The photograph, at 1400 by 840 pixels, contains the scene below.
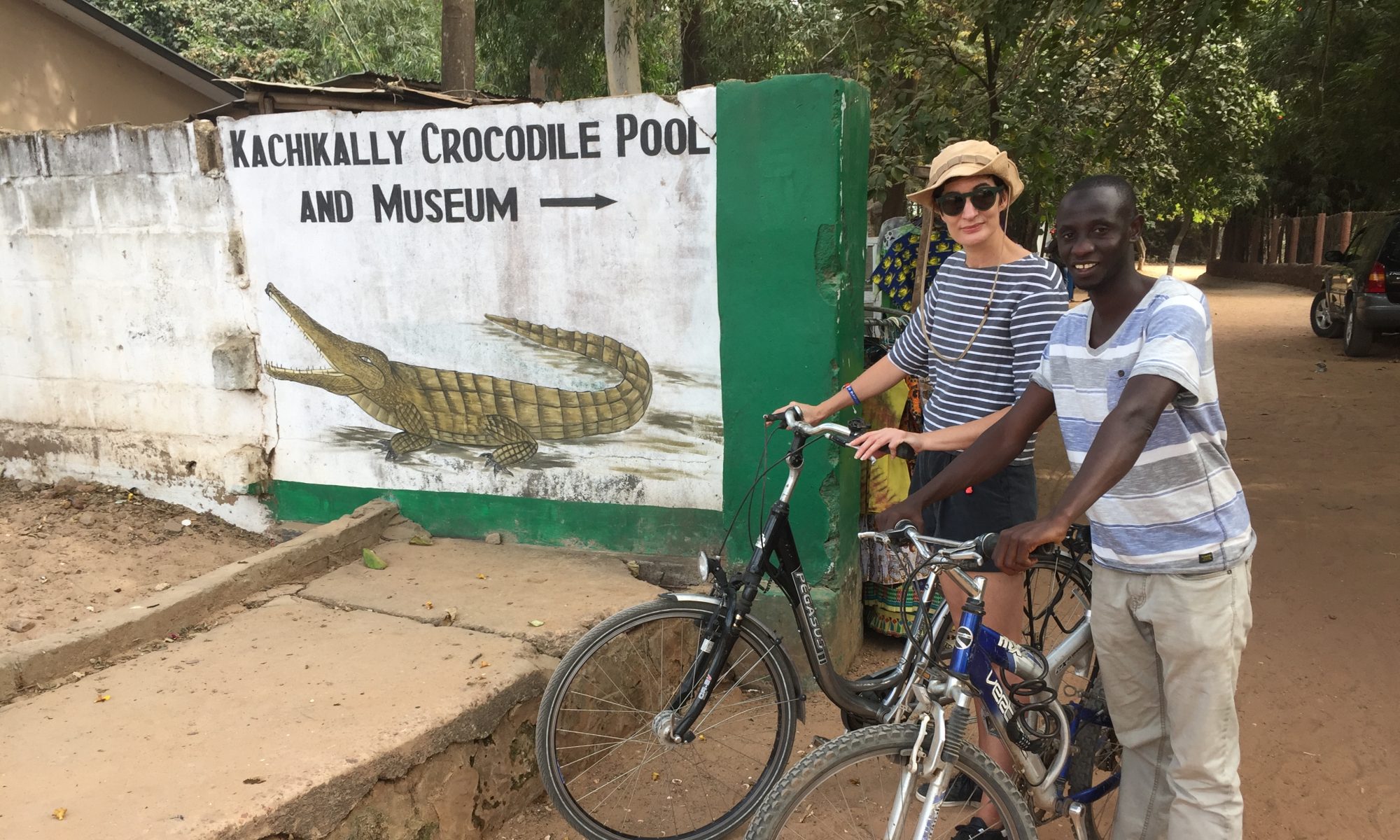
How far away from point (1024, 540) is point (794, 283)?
184 cm

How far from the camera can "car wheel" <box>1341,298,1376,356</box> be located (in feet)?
37.1

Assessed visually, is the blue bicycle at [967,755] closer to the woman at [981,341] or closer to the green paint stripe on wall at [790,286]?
the woman at [981,341]

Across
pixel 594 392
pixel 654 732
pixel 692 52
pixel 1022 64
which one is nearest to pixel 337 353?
pixel 594 392

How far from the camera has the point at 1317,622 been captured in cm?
436

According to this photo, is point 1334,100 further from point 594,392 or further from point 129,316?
point 129,316

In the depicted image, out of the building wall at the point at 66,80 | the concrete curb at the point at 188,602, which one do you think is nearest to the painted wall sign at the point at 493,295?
the concrete curb at the point at 188,602

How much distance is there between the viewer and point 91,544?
4.43m

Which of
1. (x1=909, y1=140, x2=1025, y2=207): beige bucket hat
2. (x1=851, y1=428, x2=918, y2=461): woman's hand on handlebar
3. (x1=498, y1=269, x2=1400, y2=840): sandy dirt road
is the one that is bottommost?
(x1=498, y1=269, x2=1400, y2=840): sandy dirt road

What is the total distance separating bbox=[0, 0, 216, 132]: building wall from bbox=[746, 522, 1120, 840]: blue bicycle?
29.0 ft

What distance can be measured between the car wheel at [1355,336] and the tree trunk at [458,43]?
1029 centimetres

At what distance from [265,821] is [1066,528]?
1.94m

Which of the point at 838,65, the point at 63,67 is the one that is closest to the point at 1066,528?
the point at 63,67

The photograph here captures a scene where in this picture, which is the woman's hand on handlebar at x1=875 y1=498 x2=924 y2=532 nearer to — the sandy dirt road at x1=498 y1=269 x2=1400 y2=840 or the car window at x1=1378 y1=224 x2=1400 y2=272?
the sandy dirt road at x1=498 y1=269 x2=1400 y2=840

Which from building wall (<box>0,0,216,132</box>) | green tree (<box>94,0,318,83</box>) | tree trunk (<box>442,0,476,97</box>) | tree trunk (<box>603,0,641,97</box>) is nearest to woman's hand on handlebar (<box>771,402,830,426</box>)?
tree trunk (<box>442,0,476,97</box>)
